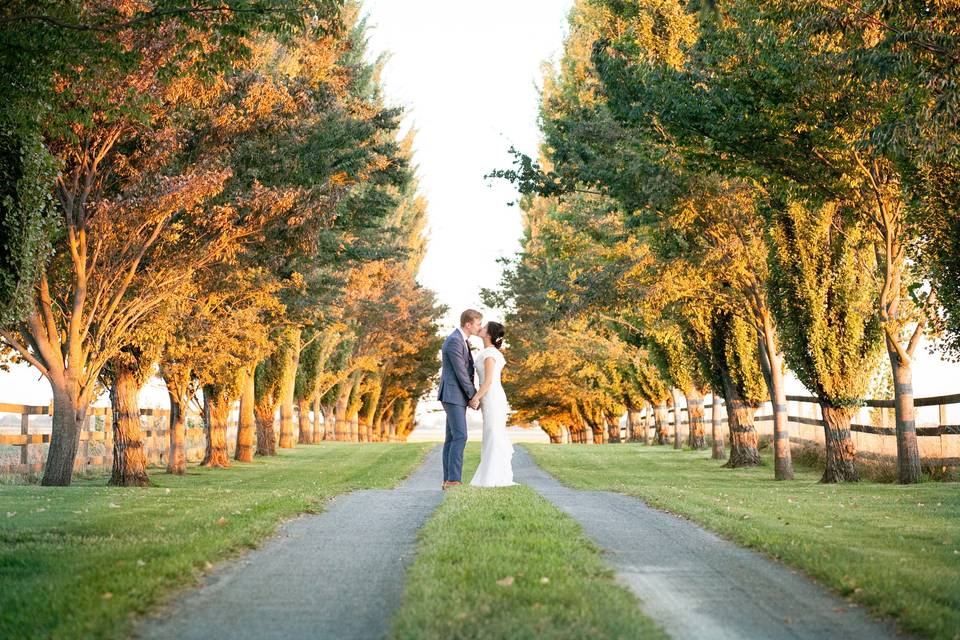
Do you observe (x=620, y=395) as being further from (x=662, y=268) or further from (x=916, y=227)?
(x=916, y=227)

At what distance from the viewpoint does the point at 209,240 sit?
18.5 metres

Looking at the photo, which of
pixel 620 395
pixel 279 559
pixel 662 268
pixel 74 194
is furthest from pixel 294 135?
pixel 620 395

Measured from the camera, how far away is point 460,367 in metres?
13.4

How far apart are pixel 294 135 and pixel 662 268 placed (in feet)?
27.2

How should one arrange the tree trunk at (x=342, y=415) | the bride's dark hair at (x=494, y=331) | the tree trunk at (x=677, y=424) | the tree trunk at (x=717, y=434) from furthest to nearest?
the tree trunk at (x=342, y=415) → the tree trunk at (x=677, y=424) → the tree trunk at (x=717, y=434) → the bride's dark hair at (x=494, y=331)

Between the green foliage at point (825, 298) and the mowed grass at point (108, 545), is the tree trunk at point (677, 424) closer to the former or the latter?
the green foliage at point (825, 298)

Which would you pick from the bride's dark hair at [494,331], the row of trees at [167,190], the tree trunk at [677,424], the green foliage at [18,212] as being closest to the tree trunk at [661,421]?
the tree trunk at [677,424]

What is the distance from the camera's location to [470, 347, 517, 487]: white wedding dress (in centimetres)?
1429

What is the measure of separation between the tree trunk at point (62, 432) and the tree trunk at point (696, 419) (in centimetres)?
2469

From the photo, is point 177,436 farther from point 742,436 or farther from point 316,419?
point 316,419

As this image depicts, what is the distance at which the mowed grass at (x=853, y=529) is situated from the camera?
6699mm

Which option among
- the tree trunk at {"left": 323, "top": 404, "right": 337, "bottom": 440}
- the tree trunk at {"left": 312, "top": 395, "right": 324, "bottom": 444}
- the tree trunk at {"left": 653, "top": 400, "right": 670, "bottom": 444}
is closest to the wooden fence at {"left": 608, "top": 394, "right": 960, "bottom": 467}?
the tree trunk at {"left": 653, "top": 400, "right": 670, "bottom": 444}

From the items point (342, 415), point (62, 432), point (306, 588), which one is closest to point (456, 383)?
point (306, 588)

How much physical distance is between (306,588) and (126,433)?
593 inches
